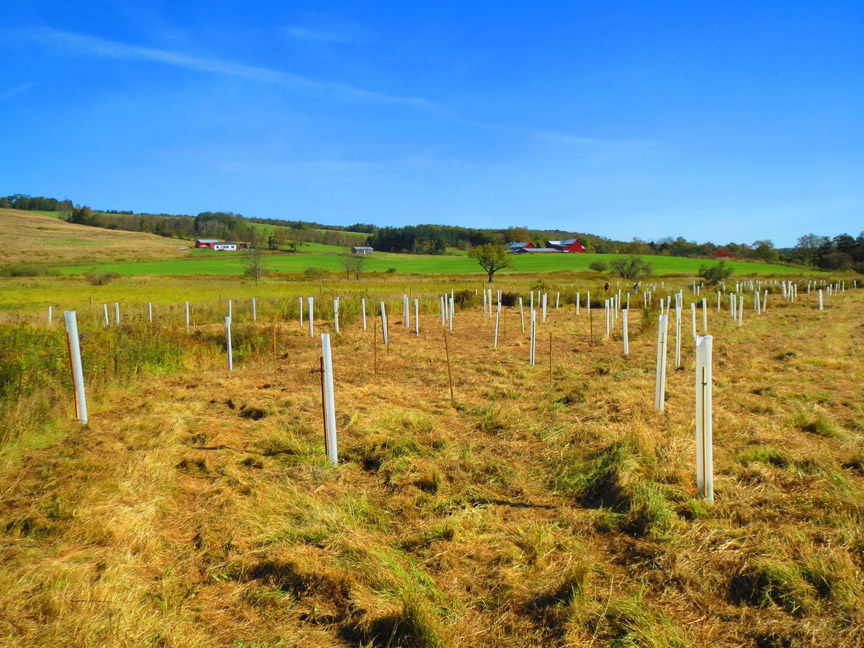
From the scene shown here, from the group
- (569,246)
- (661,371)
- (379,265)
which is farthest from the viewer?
(569,246)

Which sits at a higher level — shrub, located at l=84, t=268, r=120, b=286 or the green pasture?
the green pasture

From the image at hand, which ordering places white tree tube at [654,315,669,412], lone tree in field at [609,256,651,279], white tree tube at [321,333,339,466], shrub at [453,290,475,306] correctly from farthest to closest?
lone tree in field at [609,256,651,279] → shrub at [453,290,475,306] → white tree tube at [654,315,669,412] → white tree tube at [321,333,339,466]

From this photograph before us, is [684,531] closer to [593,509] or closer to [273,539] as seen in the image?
[593,509]

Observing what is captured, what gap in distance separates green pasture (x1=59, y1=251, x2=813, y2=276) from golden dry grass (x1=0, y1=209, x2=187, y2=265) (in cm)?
688

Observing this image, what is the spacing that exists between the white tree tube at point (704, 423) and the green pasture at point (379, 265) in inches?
2517

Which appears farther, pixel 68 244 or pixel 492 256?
pixel 68 244

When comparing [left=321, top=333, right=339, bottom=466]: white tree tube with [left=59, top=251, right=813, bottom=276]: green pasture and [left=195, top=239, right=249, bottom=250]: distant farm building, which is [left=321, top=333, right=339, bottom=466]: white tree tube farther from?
[left=195, top=239, right=249, bottom=250]: distant farm building

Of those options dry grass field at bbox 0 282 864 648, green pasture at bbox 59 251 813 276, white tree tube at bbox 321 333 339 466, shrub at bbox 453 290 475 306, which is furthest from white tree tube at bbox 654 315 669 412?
green pasture at bbox 59 251 813 276

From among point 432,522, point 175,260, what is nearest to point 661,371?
point 432,522

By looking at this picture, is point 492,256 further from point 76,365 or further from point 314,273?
point 76,365

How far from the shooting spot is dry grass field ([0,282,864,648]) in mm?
2924

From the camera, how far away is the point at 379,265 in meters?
80.1

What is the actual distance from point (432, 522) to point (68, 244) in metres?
99.2

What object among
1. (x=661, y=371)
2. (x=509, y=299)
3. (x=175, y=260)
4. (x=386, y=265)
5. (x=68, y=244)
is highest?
(x=68, y=244)
